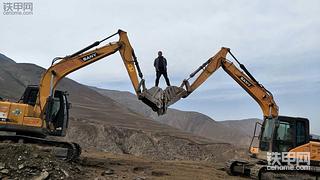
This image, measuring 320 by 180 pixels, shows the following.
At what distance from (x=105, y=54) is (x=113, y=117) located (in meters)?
34.5

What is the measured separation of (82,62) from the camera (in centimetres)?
1471

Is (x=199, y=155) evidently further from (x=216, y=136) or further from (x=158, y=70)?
(x=216, y=136)

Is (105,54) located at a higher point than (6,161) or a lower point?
higher

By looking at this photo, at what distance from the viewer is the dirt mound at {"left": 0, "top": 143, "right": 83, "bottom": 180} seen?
10969 mm

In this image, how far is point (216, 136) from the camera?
66.2m

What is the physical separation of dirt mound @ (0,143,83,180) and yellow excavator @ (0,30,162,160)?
1604 millimetres

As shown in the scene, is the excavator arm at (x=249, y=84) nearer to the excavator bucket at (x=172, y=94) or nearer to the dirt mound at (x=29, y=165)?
the excavator bucket at (x=172, y=94)

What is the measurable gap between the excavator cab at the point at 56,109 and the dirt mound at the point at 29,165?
2.37 meters

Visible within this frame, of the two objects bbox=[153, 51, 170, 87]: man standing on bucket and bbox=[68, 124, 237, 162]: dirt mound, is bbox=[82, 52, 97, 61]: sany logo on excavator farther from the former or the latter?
bbox=[68, 124, 237, 162]: dirt mound

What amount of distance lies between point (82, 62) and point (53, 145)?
302 cm

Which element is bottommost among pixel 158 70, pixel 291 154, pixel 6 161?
pixel 6 161

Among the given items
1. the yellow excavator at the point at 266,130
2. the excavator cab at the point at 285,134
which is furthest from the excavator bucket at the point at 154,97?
the excavator cab at the point at 285,134

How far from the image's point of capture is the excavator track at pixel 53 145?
13.7m

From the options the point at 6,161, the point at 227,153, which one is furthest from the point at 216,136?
the point at 6,161
